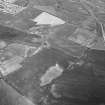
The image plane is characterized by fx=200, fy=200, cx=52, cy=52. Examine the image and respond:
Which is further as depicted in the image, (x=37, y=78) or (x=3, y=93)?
(x=37, y=78)

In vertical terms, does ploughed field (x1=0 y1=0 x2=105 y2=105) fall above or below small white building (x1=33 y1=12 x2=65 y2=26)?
below

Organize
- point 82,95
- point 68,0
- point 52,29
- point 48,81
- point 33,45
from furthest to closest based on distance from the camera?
1. point 68,0
2. point 52,29
3. point 33,45
4. point 48,81
5. point 82,95

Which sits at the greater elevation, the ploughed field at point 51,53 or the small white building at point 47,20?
the small white building at point 47,20

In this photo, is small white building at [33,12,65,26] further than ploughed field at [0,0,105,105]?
Yes

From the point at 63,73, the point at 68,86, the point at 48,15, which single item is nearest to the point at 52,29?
the point at 48,15

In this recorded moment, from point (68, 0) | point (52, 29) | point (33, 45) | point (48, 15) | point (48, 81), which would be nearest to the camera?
point (48, 81)

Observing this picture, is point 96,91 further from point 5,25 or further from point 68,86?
point 5,25

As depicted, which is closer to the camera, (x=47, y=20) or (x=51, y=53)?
(x=51, y=53)

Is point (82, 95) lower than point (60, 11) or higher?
lower

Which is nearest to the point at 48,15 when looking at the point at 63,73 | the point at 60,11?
the point at 60,11

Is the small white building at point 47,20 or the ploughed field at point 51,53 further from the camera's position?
the small white building at point 47,20

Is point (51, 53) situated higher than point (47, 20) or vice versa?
point (47, 20)
